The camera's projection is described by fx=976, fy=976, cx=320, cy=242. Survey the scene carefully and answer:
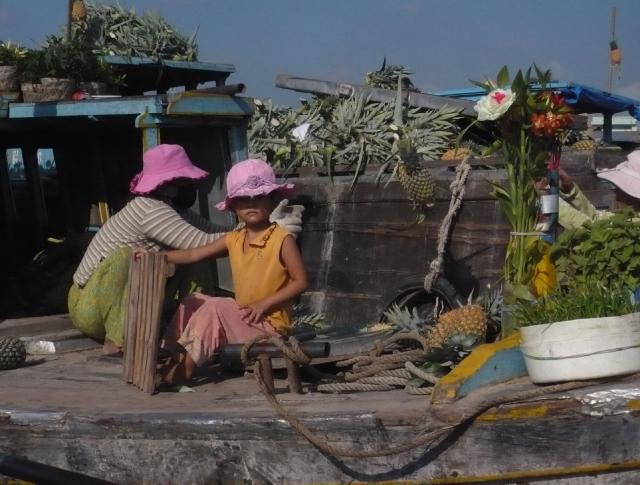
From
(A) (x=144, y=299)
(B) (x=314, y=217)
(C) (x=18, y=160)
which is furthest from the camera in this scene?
(C) (x=18, y=160)

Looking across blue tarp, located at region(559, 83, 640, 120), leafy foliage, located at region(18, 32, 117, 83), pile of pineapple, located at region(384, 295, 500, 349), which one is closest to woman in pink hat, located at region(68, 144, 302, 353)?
leafy foliage, located at region(18, 32, 117, 83)

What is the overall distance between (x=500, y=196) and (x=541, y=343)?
4.78 ft

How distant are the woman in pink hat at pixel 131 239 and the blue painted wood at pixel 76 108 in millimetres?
399

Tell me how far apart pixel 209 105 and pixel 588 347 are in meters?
2.83

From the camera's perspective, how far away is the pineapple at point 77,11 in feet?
21.1

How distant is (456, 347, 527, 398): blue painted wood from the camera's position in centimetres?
341

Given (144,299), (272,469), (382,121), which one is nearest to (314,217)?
(382,121)

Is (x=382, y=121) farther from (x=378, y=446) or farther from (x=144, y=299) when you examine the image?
(x=378, y=446)

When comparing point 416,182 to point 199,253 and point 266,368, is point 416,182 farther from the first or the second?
point 266,368

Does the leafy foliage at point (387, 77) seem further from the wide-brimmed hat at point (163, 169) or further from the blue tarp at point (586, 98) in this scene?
the wide-brimmed hat at point (163, 169)

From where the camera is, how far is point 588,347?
318 cm

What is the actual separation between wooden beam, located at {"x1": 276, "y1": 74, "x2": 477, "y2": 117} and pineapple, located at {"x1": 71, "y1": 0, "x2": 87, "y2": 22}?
2932 millimetres

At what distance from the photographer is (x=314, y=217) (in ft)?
23.2

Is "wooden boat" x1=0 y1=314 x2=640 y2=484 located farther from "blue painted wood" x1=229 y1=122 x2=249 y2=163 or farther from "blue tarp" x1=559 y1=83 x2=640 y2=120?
"blue tarp" x1=559 y1=83 x2=640 y2=120
